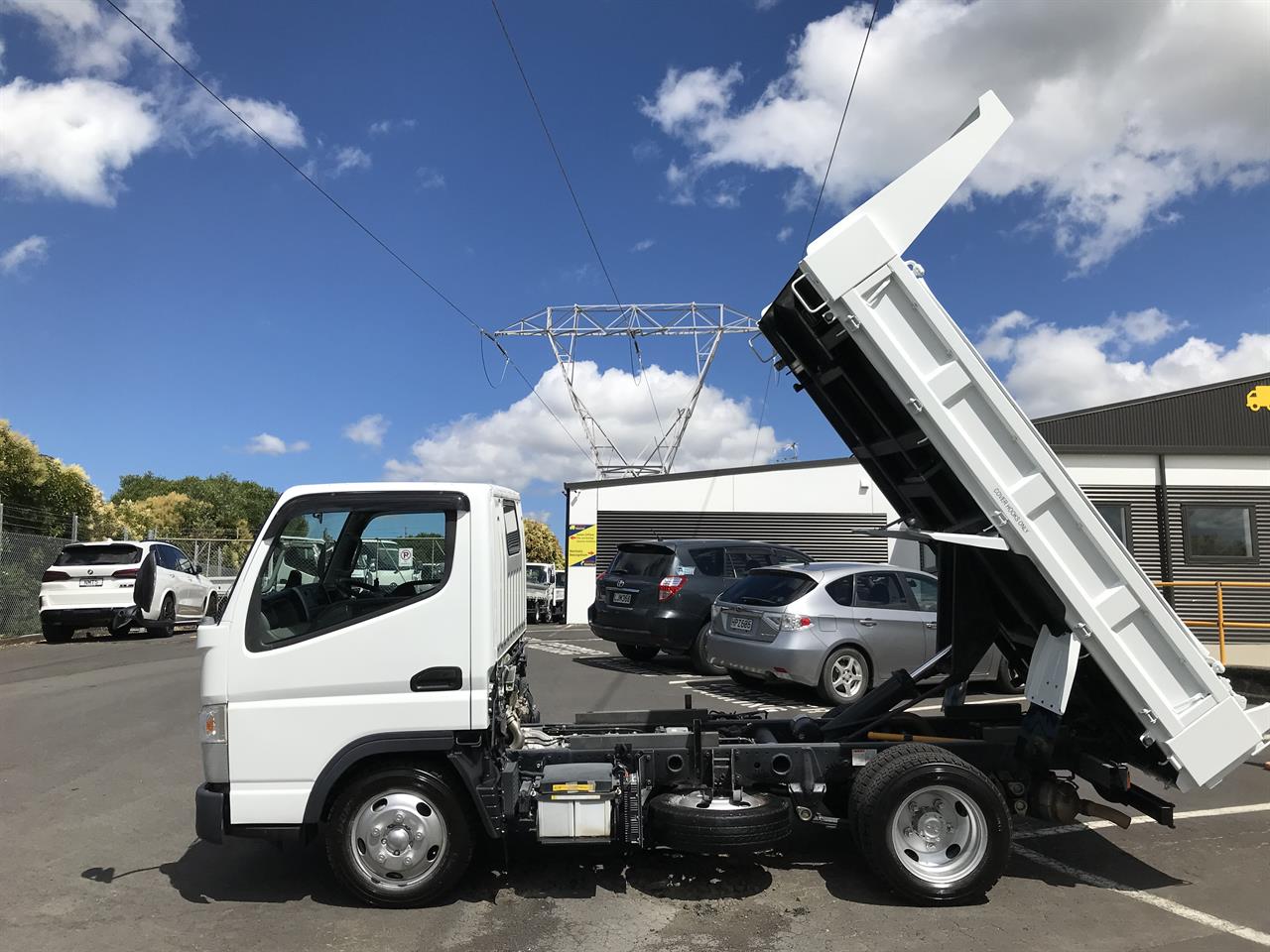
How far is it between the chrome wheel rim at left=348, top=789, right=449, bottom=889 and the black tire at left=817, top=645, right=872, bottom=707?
6097mm

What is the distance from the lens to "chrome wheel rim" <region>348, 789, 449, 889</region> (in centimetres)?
453

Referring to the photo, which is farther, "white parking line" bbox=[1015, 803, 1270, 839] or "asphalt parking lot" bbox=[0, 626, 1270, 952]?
"white parking line" bbox=[1015, 803, 1270, 839]

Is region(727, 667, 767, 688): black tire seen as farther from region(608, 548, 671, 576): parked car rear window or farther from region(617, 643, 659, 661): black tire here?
region(617, 643, 659, 661): black tire

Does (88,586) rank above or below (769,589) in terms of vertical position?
below

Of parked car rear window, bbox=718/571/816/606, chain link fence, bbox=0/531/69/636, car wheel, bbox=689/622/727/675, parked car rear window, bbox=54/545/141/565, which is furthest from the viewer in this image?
chain link fence, bbox=0/531/69/636

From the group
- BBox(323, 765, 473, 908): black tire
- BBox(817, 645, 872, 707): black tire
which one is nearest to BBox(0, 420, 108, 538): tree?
BBox(817, 645, 872, 707): black tire

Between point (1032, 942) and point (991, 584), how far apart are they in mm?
1855

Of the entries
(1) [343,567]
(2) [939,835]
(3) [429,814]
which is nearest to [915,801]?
(2) [939,835]

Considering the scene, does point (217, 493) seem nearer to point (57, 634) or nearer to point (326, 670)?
point (57, 634)

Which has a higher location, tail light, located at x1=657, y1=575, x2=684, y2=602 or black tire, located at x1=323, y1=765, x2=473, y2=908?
tail light, located at x1=657, y1=575, x2=684, y2=602

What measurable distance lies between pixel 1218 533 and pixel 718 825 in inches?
695

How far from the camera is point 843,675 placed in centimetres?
1002

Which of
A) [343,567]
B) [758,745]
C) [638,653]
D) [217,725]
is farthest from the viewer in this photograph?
[638,653]

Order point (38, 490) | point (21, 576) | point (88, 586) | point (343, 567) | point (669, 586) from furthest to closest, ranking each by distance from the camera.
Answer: point (38, 490) → point (21, 576) → point (88, 586) → point (669, 586) → point (343, 567)
